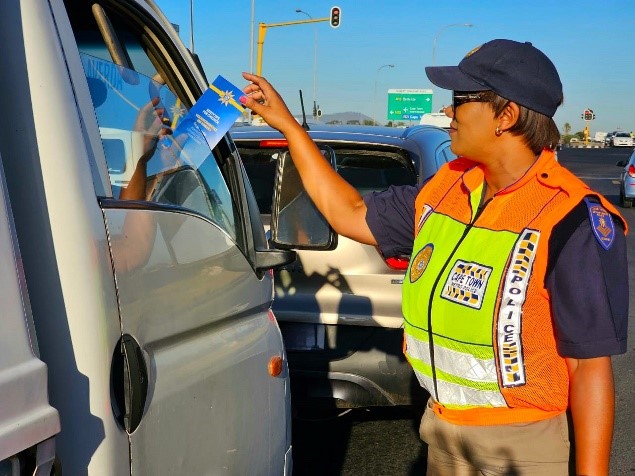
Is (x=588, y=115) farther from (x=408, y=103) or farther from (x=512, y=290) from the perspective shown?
(x=512, y=290)

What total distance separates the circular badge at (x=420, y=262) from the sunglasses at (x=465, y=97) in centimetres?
40

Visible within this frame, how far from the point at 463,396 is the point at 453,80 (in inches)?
33.4

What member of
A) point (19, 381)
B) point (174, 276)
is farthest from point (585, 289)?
point (19, 381)

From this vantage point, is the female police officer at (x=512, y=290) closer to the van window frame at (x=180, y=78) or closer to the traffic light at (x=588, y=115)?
the van window frame at (x=180, y=78)

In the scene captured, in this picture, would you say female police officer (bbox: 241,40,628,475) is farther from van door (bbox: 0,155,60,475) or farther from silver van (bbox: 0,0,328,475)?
van door (bbox: 0,155,60,475)

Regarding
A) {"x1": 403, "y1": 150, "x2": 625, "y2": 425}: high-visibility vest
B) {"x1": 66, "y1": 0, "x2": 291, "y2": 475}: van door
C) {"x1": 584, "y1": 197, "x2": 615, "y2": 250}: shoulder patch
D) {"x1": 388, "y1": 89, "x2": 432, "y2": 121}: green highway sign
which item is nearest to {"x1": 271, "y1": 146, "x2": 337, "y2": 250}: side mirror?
{"x1": 66, "y1": 0, "x2": 291, "y2": 475}: van door

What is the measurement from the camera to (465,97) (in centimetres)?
241

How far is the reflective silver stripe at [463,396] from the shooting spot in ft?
7.53

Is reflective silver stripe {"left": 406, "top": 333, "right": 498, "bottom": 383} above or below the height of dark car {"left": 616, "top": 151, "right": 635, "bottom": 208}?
above

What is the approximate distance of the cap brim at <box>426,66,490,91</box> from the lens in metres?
2.37

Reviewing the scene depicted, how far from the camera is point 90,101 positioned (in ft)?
6.09

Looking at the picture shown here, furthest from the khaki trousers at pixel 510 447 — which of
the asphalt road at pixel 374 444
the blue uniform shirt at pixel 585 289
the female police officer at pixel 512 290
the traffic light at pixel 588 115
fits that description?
the traffic light at pixel 588 115

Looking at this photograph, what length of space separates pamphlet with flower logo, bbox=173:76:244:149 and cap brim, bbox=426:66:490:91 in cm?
56

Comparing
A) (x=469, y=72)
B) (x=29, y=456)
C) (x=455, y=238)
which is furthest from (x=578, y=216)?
(x=29, y=456)
